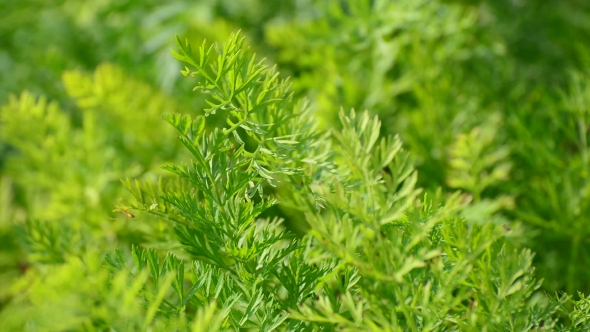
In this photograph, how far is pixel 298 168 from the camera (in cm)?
38

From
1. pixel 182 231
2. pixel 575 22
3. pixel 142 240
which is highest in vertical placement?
pixel 575 22

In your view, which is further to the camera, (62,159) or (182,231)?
(62,159)

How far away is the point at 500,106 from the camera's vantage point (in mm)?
738

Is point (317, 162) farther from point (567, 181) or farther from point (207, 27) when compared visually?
point (207, 27)

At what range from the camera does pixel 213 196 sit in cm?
39

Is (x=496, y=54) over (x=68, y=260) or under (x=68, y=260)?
over

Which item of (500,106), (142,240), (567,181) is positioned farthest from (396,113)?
(142,240)

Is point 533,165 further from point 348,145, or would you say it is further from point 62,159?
point 62,159

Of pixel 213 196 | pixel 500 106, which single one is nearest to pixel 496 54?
pixel 500 106

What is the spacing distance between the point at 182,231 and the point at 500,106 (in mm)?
503

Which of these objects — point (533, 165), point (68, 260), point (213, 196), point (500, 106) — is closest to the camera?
point (213, 196)

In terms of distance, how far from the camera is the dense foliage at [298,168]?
367 mm

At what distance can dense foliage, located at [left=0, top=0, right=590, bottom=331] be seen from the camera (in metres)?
0.37

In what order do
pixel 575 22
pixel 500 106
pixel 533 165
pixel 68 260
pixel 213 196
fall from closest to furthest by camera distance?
pixel 213 196 < pixel 68 260 < pixel 533 165 < pixel 500 106 < pixel 575 22
